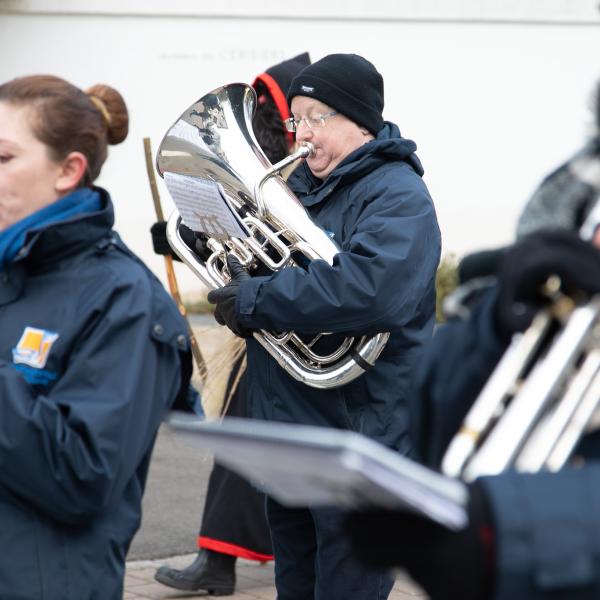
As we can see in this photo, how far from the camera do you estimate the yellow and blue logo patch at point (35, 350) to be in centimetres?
245

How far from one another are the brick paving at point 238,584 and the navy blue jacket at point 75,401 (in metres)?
2.70

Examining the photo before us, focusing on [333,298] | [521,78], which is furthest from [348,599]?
[521,78]

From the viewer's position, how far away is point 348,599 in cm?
372

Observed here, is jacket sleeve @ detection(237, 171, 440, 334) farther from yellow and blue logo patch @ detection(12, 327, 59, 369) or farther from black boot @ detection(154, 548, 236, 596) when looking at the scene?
black boot @ detection(154, 548, 236, 596)

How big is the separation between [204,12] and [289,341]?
10.9 meters

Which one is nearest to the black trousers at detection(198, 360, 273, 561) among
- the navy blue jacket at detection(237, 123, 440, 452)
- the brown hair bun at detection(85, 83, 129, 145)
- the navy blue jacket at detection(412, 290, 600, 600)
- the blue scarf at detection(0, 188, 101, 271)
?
the navy blue jacket at detection(237, 123, 440, 452)

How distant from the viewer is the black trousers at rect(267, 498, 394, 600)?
3705 millimetres

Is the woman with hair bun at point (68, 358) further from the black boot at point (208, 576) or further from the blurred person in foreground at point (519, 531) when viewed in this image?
the black boot at point (208, 576)

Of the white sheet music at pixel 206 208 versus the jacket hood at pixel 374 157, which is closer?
the jacket hood at pixel 374 157

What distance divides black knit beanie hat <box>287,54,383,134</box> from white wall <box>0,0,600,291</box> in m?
10.2

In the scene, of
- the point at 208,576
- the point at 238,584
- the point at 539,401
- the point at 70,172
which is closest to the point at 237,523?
the point at 208,576

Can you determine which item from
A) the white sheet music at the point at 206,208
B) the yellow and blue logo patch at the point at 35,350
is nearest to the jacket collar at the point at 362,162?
the white sheet music at the point at 206,208

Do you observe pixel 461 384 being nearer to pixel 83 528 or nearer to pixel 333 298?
pixel 83 528

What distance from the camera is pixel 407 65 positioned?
15.4 metres
